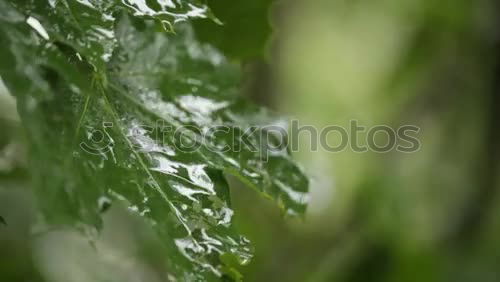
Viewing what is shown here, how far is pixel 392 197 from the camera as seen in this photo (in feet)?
6.14

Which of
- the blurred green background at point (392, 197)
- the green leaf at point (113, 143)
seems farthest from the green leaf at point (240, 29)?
the blurred green background at point (392, 197)

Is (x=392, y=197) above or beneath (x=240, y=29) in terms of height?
beneath

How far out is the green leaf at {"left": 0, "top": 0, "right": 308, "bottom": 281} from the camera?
49 cm

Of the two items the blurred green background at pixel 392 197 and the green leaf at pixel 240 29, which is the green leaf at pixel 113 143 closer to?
the green leaf at pixel 240 29

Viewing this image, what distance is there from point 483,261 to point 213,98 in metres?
1.34

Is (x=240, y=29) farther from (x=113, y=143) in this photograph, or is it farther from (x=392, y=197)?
(x=392, y=197)

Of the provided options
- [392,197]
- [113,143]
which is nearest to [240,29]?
[113,143]

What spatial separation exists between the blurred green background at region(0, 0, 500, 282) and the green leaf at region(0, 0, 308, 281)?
37 centimetres

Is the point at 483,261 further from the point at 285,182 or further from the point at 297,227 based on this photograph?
the point at 285,182

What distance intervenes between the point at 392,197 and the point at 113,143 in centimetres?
143

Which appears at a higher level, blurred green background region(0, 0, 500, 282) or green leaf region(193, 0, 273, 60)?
green leaf region(193, 0, 273, 60)

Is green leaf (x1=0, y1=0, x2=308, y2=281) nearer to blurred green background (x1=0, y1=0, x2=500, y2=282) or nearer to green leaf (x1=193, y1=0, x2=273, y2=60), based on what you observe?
green leaf (x1=193, y1=0, x2=273, y2=60)

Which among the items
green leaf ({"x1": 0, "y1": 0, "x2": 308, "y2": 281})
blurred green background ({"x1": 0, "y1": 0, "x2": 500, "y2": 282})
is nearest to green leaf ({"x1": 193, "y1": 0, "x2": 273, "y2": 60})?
green leaf ({"x1": 0, "y1": 0, "x2": 308, "y2": 281})

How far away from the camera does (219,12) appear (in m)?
0.68
